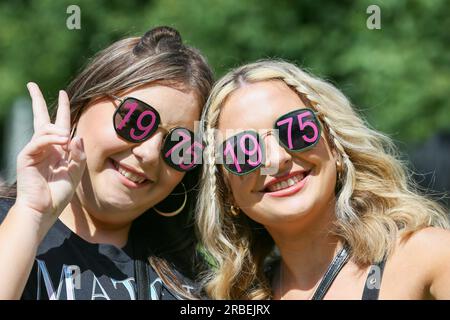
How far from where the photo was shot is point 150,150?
262 cm

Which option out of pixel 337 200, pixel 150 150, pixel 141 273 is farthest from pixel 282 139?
pixel 141 273

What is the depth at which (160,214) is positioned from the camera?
2.93 meters

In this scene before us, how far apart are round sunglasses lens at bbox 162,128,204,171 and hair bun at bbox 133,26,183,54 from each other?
350mm

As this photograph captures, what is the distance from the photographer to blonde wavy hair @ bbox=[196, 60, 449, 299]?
2623 millimetres

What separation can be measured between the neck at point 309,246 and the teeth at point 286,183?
14cm

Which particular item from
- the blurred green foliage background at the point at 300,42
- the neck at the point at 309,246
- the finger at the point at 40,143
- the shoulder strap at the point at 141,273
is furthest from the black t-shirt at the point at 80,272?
the blurred green foliage background at the point at 300,42

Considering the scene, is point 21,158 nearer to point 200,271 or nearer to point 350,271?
point 200,271

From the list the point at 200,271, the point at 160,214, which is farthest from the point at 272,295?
the point at 160,214

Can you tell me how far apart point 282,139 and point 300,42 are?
377cm

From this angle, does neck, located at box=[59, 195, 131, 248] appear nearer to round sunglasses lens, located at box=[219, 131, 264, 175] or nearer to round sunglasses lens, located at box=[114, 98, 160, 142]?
round sunglasses lens, located at box=[114, 98, 160, 142]

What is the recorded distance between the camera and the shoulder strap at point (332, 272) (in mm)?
2605

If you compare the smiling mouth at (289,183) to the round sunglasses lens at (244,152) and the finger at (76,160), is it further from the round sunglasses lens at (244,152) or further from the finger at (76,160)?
the finger at (76,160)

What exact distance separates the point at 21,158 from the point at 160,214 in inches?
32.3

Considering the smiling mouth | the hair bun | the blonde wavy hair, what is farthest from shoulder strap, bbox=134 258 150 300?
the hair bun
